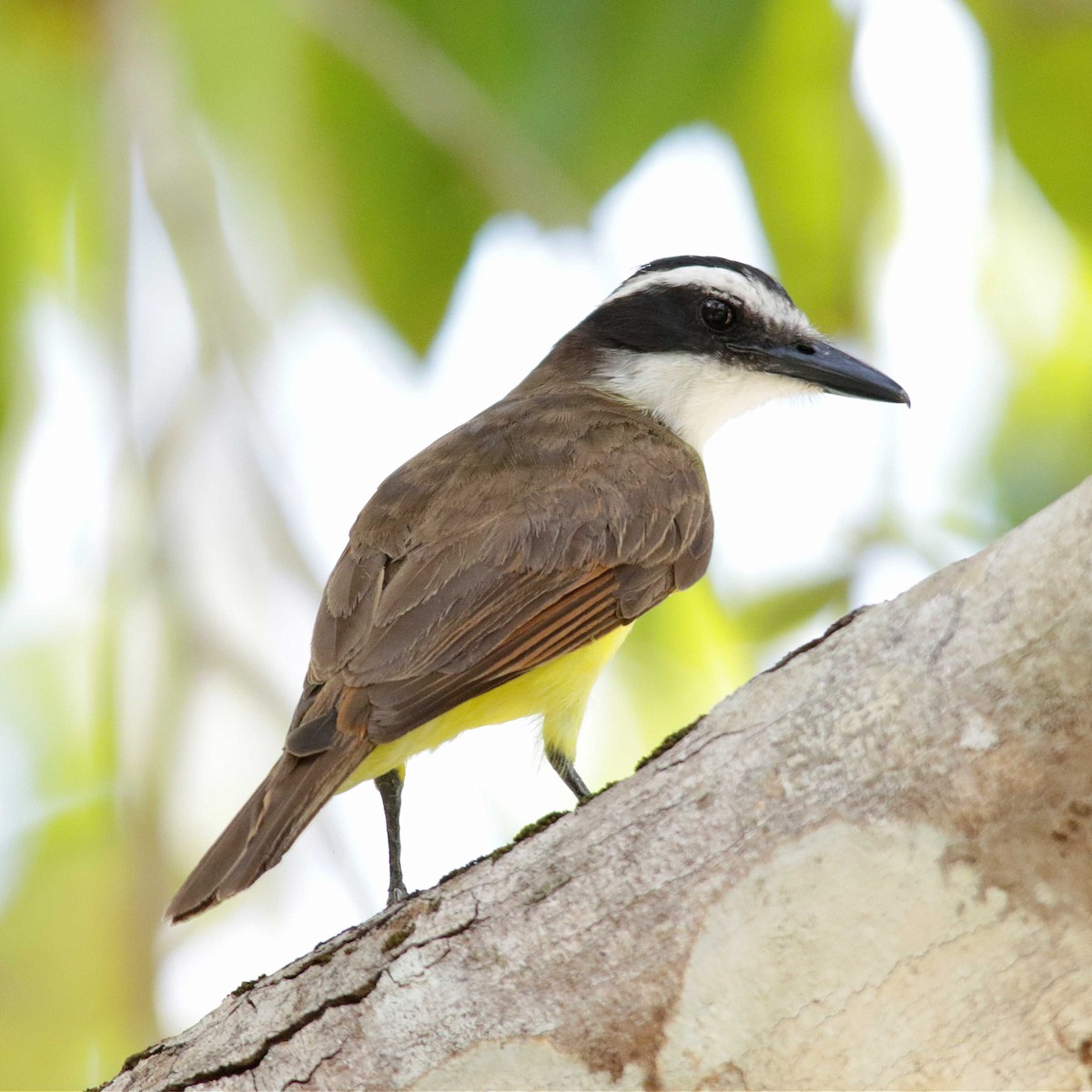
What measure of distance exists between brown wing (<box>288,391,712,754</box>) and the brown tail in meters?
0.05

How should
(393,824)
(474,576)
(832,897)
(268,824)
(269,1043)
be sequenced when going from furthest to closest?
(393,824) < (474,576) < (268,824) < (269,1043) < (832,897)

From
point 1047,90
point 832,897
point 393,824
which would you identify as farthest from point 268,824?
point 1047,90

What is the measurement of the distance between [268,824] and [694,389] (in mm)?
2405

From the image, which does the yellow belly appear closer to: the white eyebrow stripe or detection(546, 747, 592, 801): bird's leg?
detection(546, 747, 592, 801): bird's leg

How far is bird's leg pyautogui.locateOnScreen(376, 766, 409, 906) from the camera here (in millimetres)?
3971

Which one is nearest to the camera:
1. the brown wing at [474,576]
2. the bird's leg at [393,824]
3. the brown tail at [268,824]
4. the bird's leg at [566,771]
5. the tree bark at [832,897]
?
the tree bark at [832,897]

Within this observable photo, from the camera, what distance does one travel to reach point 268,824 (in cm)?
333

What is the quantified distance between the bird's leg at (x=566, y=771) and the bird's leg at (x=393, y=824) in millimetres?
424

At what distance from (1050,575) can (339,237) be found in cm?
340

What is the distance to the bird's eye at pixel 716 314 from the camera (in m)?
5.21

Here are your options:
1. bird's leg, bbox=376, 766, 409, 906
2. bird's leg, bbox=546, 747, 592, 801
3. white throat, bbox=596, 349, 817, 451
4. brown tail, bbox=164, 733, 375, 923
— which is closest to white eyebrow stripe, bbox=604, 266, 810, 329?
white throat, bbox=596, 349, 817, 451

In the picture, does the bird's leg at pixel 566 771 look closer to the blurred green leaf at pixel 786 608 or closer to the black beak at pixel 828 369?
the blurred green leaf at pixel 786 608

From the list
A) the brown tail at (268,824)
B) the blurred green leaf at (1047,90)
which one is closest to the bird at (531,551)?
the brown tail at (268,824)

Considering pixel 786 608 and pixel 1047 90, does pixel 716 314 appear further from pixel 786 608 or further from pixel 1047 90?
pixel 1047 90
